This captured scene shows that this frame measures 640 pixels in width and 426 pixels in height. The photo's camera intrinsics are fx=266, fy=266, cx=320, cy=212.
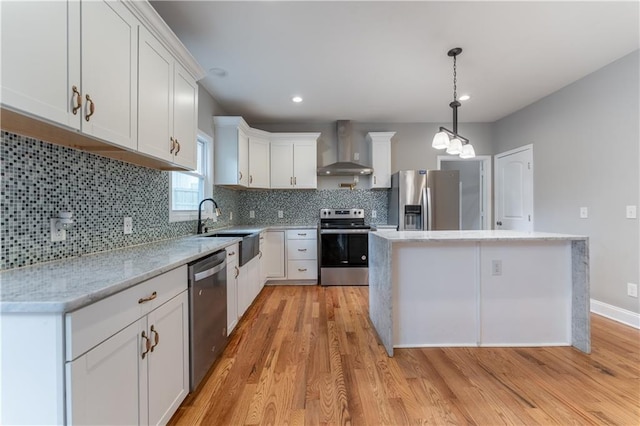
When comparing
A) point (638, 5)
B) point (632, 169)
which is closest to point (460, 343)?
point (632, 169)

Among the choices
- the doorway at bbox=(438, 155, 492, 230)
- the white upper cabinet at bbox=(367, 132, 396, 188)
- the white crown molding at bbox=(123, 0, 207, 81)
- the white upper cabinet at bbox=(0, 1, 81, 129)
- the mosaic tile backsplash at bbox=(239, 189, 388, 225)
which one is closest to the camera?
the white upper cabinet at bbox=(0, 1, 81, 129)

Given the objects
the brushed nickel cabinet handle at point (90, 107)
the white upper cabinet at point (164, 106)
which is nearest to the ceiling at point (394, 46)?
the white upper cabinet at point (164, 106)

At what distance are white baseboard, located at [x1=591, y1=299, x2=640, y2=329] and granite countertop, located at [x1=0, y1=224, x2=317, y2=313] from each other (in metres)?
3.91

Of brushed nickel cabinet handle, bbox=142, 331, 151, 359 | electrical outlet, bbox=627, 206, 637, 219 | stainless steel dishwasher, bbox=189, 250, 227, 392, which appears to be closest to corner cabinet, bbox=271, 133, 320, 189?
stainless steel dishwasher, bbox=189, 250, 227, 392

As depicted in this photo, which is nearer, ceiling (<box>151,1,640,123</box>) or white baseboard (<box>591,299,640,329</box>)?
ceiling (<box>151,1,640,123</box>)

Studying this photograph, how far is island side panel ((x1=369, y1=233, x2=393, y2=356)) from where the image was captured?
2066mm

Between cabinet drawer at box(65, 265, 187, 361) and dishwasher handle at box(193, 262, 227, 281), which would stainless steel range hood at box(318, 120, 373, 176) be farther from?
cabinet drawer at box(65, 265, 187, 361)

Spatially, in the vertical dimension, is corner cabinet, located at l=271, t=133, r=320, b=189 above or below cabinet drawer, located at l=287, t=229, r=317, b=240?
above

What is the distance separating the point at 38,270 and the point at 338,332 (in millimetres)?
2101

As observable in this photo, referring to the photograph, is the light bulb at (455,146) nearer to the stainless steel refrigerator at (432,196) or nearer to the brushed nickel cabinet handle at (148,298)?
the stainless steel refrigerator at (432,196)

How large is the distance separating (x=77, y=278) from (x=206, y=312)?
84cm

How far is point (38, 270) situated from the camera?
3.79 ft

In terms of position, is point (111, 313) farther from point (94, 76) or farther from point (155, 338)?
point (94, 76)

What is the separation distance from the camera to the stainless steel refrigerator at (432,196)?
3.96m
